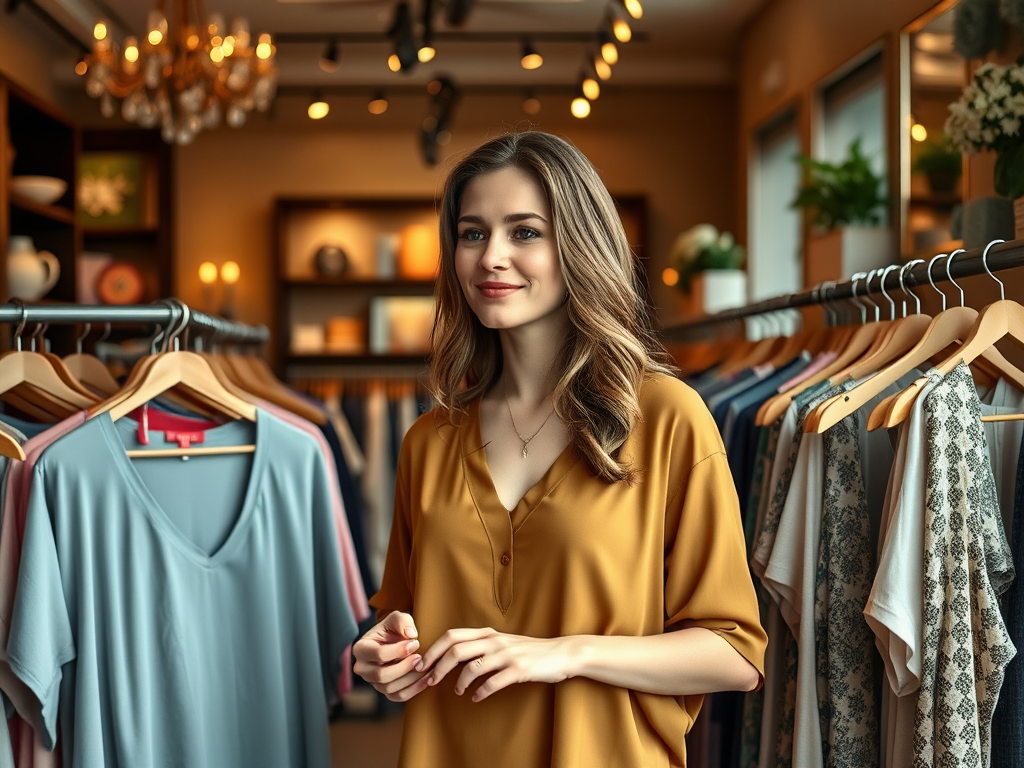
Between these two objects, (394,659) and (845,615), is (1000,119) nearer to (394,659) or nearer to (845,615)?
(845,615)

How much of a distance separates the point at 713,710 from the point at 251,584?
3.00ft

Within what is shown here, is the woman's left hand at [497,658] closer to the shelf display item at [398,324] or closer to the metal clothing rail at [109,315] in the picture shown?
the metal clothing rail at [109,315]

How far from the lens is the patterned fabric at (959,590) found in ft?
4.47

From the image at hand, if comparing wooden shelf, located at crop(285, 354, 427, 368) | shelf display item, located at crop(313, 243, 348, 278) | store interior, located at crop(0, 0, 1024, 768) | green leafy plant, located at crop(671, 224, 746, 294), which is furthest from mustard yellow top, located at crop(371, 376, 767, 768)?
shelf display item, located at crop(313, 243, 348, 278)

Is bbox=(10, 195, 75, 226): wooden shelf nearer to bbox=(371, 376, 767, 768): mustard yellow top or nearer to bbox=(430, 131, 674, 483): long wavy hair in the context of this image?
bbox=(430, 131, 674, 483): long wavy hair

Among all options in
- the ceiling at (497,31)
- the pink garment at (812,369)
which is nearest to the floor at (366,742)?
the pink garment at (812,369)

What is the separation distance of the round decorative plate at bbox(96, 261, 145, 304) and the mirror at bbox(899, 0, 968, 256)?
14.7ft

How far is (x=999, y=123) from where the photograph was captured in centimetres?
207

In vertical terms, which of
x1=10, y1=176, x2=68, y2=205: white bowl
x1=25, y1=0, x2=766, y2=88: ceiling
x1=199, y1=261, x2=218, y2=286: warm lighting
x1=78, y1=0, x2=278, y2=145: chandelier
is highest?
x1=25, y1=0, x2=766, y2=88: ceiling

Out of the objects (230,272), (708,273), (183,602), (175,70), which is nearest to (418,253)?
(230,272)

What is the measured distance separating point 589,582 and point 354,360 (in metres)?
5.02

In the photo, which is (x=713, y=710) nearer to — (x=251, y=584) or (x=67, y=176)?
(x=251, y=584)

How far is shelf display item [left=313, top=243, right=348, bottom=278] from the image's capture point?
6.26 m

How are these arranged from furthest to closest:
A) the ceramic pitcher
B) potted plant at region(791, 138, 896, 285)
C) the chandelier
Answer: the ceramic pitcher, the chandelier, potted plant at region(791, 138, 896, 285)
